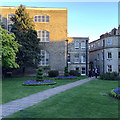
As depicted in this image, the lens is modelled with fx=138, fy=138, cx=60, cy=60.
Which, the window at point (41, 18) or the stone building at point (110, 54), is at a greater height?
the window at point (41, 18)

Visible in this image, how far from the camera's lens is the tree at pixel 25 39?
26359 millimetres

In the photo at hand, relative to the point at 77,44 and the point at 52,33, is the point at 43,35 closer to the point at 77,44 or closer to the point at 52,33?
the point at 52,33

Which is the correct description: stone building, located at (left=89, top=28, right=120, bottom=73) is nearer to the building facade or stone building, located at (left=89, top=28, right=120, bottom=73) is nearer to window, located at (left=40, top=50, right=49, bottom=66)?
the building facade

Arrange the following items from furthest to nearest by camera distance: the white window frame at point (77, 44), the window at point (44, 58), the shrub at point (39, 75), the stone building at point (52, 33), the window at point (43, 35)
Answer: the white window frame at point (77, 44), the window at point (43, 35), the stone building at point (52, 33), the window at point (44, 58), the shrub at point (39, 75)

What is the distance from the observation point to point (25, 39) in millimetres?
Answer: 26797

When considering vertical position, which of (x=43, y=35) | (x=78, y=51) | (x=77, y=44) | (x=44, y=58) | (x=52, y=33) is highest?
(x=52, y=33)

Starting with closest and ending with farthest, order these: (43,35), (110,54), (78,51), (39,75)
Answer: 1. (39,75)
2. (43,35)
3. (110,54)
4. (78,51)

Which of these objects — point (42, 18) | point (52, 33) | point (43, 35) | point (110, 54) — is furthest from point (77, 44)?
point (42, 18)

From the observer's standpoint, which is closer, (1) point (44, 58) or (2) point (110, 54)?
(1) point (44, 58)

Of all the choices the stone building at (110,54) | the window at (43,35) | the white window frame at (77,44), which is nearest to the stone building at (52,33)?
the window at (43,35)

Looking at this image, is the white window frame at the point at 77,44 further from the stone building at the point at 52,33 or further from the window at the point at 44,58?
the window at the point at 44,58

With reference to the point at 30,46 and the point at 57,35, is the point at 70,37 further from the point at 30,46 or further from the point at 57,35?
the point at 30,46

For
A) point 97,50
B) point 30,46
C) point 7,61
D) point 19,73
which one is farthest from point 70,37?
point 7,61

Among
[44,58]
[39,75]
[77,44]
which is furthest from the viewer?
[77,44]
